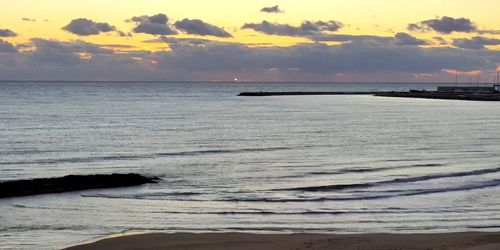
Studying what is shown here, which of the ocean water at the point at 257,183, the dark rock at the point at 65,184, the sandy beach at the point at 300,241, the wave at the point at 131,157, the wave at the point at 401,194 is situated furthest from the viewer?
the wave at the point at 131,157

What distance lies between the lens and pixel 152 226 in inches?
779

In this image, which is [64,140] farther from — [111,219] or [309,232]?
[309,232]

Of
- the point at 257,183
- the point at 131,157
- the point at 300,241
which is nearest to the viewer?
the point at 300,241

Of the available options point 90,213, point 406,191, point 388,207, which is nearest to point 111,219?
point 90,213

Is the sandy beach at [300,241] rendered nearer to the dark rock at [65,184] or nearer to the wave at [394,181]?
the dark rock at [65,184]

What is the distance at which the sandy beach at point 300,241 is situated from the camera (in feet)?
52.0

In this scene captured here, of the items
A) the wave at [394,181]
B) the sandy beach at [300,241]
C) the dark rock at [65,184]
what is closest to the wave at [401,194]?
the wave at [394,181]

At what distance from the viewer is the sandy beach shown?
52.0 feet

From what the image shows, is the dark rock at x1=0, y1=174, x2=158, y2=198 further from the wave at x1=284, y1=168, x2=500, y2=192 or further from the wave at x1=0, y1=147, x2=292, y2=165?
the wave at x1=0, y1=147, x2=292, y2=165

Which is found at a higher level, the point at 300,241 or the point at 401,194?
the point at 300,241

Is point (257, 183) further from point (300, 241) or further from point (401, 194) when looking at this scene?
point (300, 241)

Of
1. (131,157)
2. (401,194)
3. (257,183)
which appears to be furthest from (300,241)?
(131,157)

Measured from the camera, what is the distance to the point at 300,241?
16641 mm

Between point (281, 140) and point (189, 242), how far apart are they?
118ft
